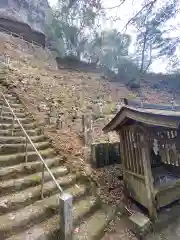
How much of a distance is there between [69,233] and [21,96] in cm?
588

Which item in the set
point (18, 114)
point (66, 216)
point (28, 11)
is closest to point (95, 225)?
point (66, 216)

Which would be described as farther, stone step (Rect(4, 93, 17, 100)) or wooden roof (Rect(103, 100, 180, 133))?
stone step (Rect(4, 93, 17, 100))

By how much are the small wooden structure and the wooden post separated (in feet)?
6.57

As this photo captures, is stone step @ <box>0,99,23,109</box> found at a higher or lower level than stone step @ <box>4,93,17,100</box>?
lower

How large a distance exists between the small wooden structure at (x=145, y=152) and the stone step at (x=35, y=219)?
145 cm

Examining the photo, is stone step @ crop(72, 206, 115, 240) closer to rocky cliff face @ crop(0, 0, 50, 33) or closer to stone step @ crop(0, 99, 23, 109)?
stone step @ crop(0, 99, 23, 109)

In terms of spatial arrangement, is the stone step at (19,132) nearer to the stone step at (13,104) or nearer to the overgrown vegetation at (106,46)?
the stone step at (13,104)

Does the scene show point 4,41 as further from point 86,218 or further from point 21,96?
point 86,218

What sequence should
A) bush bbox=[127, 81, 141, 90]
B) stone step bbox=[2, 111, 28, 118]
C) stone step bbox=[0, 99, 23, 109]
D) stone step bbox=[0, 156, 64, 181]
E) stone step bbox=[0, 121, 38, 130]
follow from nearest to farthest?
stone step bbox=[0, 156, 64, 181]
stone step bbox=[0, 121, 38, 130]
stone step bbox=[2, 111, 28, 118]
stone step bbox=[0, 99, 23, 109]
bush bbox=[127, 81, 141, 90]

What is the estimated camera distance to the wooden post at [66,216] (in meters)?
2.90

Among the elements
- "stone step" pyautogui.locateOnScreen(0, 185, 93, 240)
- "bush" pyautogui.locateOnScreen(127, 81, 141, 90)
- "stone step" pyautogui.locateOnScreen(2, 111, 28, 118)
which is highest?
"bush" pyautogui.locateOnScreen(127, 81, 141, 90)

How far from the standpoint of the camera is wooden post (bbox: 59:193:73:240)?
9.51 feet

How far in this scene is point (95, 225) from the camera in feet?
11.8

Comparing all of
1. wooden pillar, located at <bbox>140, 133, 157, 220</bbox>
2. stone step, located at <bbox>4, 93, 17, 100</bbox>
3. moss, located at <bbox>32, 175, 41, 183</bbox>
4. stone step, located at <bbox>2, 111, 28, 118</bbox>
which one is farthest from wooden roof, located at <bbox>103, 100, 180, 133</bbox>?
stone step, located at <bbox>4, 93, 17, 100</bbox>
